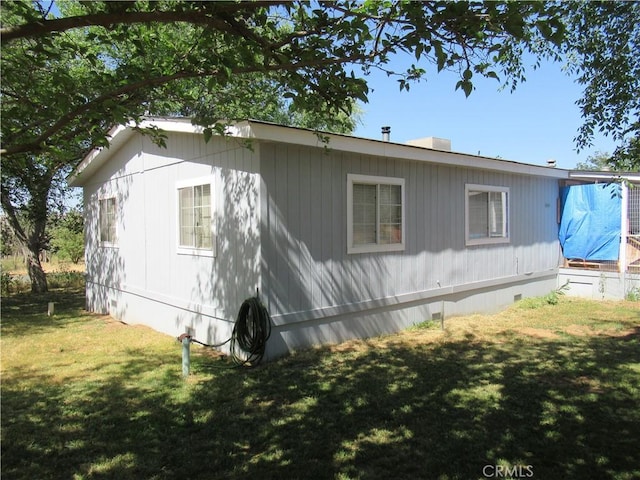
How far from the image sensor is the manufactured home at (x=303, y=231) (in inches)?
238

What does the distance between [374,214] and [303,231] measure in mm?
1506

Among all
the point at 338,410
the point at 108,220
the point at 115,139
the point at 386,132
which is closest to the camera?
the point at 338,410

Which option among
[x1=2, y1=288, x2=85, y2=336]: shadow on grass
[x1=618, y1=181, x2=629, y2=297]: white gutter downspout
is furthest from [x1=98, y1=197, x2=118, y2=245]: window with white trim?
[x1=618, y1=181, x2=629, y2=297]: white gutter downspout

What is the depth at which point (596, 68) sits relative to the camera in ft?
13.4

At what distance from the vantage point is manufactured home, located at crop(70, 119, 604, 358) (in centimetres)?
605

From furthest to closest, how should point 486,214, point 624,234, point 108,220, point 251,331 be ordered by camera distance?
1. point 624,234
2. point 108,220
3. point 486,214
4. point 251,331

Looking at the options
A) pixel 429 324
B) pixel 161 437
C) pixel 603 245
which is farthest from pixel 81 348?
pixel 603 245

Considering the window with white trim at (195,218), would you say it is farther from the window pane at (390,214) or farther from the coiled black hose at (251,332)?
the window pane at (390,214)

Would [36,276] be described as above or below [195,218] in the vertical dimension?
below

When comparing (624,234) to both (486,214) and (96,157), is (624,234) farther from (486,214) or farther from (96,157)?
(96,157)

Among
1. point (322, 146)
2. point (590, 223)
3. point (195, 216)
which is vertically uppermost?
point (322, 146)

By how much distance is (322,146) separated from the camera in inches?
247

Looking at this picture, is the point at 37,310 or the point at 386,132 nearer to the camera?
the point at 386,132

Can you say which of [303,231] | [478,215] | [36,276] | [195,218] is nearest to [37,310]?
[36,276]
